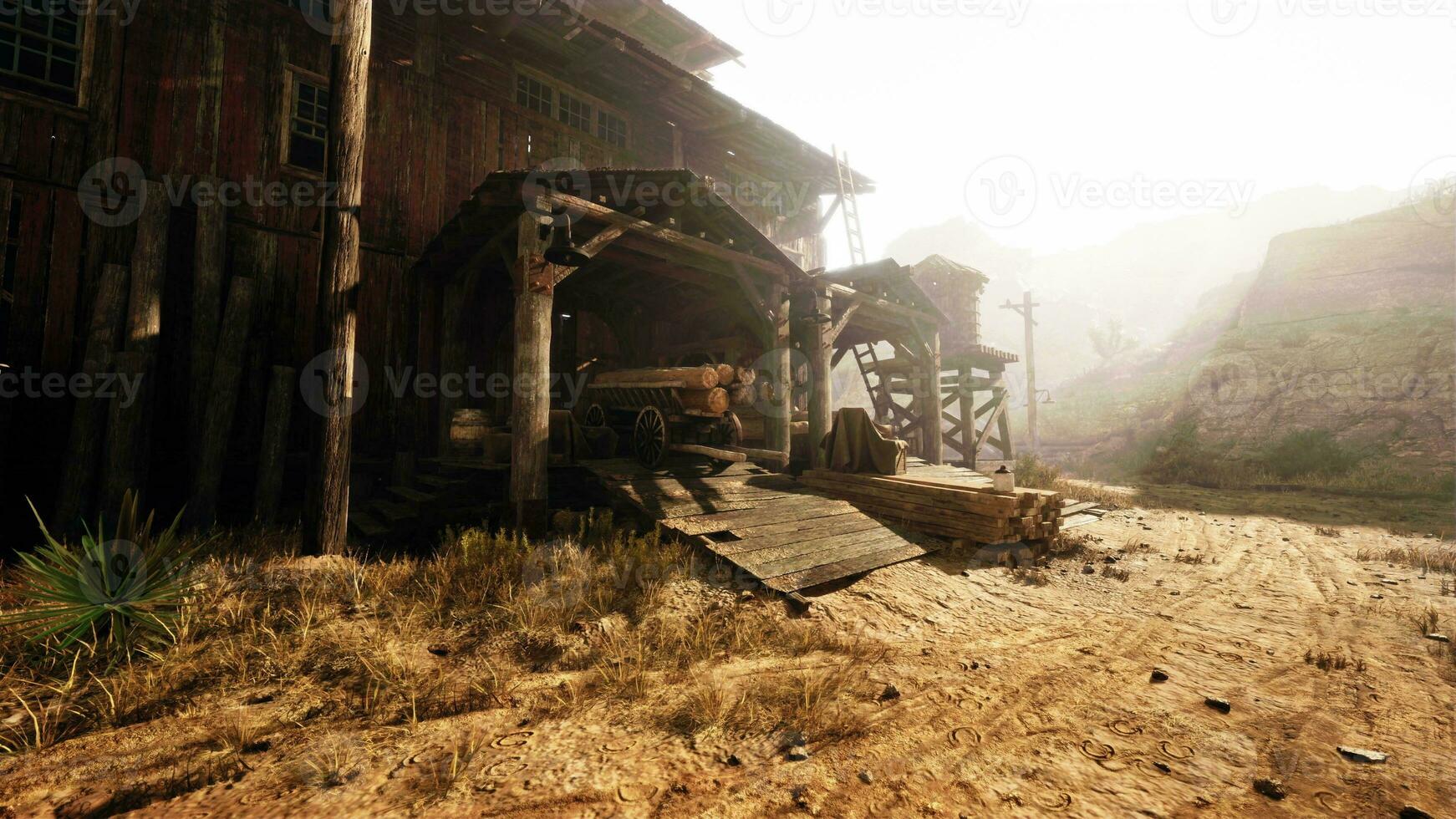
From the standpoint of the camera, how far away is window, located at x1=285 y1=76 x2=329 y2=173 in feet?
28.5

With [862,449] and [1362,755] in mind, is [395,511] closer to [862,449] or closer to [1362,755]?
[862,449]

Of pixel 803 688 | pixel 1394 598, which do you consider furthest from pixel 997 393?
pixel 803 688

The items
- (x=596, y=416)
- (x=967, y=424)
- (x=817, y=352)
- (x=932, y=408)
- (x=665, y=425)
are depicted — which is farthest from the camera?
(x=967, y=424)

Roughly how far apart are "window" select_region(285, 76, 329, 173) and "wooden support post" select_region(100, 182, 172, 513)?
7.15 ft

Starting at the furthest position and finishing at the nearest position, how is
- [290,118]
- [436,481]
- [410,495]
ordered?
1. [290,118]
2. [436,481]
3. [410,495]

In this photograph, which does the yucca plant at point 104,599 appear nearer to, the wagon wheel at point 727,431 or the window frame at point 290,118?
the wagon wheel at point 727,431

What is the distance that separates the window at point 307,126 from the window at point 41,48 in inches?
88.3

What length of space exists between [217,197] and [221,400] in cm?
301

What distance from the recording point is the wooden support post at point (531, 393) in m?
6.61

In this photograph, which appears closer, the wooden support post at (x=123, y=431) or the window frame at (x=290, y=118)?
the wooden support post at (x=123, y=431)

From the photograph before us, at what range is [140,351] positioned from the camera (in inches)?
257

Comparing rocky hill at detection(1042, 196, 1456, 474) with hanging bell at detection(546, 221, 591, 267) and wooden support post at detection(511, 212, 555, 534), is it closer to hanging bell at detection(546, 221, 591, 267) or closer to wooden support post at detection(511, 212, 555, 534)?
hanging bell at detection(546, 221, 591, 267)

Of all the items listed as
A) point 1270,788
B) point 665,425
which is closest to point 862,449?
point 665,425

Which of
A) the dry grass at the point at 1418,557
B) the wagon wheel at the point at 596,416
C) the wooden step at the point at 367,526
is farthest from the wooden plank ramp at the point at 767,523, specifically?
the dry grass at the point at 1418,557
